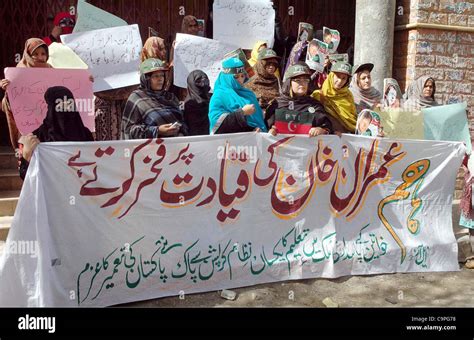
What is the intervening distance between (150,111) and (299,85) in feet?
4.38

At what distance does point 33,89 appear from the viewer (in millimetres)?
3902

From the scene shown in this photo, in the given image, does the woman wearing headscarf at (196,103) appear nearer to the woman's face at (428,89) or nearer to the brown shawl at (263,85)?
the brown shawl at (263,85)

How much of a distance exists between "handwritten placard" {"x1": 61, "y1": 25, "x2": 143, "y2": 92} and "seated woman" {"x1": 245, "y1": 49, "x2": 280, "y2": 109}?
→ 48.8 inches

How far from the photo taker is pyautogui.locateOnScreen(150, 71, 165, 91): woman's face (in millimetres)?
3849

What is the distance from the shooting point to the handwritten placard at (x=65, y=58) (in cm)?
473

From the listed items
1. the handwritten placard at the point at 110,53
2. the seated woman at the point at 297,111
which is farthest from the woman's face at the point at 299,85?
the handwritten placard at the point at 110,53

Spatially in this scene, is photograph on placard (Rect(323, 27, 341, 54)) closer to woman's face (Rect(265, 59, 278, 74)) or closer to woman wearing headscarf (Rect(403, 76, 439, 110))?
woman wearing headscarf (Rect(403, 76, 439, 110))

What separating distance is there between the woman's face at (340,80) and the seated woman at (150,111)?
5.44 feet

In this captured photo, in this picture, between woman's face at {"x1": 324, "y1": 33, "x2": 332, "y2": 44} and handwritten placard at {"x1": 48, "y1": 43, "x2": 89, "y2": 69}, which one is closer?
handwritten placard at {"x1": 48, "y1": 43, "x2": 89, "y2": 69}

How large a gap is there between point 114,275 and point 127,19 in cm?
488

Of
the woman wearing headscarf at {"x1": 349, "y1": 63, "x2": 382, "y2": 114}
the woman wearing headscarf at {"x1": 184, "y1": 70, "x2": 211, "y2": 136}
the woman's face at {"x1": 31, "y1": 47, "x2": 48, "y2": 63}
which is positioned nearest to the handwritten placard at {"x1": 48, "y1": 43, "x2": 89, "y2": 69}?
the woman's face at {"x1": 31, "y1": 47, "x2": 48, "y2": 63}

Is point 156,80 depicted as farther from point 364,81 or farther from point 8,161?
point 8,161

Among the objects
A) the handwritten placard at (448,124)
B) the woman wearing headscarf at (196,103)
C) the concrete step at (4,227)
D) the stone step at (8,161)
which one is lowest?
the concrete step at (4,227)

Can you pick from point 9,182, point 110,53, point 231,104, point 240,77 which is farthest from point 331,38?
point 9,182
